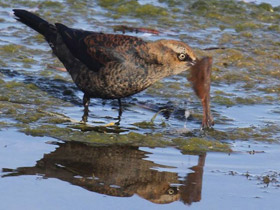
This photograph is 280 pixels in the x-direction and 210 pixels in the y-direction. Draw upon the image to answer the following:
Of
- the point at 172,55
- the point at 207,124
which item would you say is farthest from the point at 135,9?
the point at 207,124

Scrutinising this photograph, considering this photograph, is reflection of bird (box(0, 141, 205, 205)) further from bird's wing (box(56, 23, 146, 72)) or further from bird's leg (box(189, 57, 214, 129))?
bird's wing (box(56, 23, 146, 72))

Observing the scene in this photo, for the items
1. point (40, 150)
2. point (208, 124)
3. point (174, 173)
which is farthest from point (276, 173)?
point (40, 150)

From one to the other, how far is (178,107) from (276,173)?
7.50 feet

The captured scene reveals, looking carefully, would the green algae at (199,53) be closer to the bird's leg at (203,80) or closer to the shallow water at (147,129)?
the shallow water at (147,129)

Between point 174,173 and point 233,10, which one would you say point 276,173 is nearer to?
point 174,173

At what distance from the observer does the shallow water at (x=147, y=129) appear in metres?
5.53

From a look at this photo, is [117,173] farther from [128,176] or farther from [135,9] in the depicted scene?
[135,9]

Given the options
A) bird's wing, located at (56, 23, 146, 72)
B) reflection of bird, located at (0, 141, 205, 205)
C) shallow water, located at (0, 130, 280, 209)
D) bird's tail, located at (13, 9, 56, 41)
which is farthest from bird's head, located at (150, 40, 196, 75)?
bird's tail, located at (13, 9, 56, 41)

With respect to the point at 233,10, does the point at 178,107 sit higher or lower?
lower

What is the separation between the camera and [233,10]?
12.2m

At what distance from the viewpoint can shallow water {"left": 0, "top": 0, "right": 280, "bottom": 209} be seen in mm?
5527

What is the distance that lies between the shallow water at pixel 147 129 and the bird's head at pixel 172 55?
0.59 metres

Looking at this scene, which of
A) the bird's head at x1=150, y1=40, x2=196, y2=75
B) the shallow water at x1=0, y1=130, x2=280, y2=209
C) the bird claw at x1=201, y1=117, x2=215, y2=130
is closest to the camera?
the shallow water at x1=0, y1=130, x2=280, y2=209

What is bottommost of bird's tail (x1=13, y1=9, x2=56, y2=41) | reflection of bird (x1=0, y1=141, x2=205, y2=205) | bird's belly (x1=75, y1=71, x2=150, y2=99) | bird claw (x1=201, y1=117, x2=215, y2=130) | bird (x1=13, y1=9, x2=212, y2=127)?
reflection of bird (x1=0, y1=141, x2=205, y2=205)
